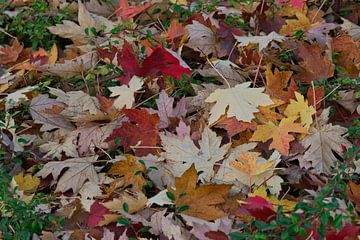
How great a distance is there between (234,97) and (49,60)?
0.85 m

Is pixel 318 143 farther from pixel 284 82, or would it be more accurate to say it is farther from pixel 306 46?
pixel 306 46

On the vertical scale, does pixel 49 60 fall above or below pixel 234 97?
below

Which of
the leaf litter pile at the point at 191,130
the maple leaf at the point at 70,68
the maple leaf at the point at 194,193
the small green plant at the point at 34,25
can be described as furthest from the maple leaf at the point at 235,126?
the small green plant at the point at 34,25

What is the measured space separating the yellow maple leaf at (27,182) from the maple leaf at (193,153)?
371mm

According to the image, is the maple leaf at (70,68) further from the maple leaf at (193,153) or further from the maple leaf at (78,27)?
the maple leaf at (193,153)

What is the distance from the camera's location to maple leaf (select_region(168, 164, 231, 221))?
4.54 feet

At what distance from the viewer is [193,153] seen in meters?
1.54

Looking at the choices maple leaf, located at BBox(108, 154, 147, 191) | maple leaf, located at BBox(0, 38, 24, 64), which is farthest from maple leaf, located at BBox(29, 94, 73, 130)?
maple leaf, located at BBox(0, 38, 24, 64)

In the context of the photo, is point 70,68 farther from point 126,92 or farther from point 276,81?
point 276,81

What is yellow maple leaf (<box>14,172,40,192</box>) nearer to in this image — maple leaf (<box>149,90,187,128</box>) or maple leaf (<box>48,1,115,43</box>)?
maple leaf (<box>149,90,187,128</box>)

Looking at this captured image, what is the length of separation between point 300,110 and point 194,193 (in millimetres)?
425

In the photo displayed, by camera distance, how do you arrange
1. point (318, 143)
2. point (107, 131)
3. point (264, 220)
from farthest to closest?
point (107, 131), point (318, 143), point (264, 220)

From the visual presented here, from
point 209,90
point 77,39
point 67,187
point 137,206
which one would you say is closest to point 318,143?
point 209,90

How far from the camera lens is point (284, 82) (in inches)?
67.2
